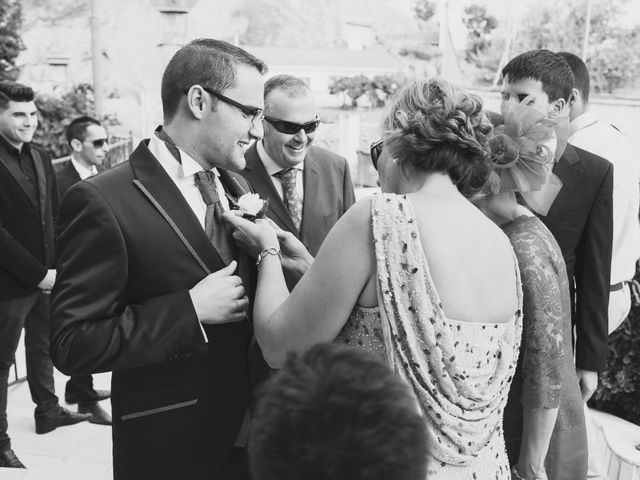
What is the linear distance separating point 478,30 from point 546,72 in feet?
120

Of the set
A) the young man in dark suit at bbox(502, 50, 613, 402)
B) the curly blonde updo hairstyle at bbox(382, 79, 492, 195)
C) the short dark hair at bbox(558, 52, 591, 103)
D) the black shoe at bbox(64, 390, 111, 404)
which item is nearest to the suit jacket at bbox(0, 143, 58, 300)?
the black shoe at bbox(64, 390, 111, 404)

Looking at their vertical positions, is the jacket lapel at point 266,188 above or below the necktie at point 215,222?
below

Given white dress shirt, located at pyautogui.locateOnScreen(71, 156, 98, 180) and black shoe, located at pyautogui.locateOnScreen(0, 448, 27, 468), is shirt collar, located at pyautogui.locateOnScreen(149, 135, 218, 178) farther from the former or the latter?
white dress shirt, located at pyautogui.locateOnScreen(71, 156, 98, 180)

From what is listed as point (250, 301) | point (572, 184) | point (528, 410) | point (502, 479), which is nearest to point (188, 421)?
point (250, 301)

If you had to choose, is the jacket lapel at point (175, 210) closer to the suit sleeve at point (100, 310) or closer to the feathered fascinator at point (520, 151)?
the suit sleeve at point (100, 310)

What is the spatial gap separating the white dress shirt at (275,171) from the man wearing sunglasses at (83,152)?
5.81ft

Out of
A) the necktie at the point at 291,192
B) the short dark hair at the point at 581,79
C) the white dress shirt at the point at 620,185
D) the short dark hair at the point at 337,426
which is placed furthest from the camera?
the necktie at the point at 291,192

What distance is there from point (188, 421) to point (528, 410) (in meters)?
1.02

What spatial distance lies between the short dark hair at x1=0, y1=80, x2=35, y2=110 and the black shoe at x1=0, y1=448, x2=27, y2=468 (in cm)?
219

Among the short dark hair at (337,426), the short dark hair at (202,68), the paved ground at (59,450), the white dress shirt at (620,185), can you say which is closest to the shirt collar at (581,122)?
the white dress shirt at (620,185)

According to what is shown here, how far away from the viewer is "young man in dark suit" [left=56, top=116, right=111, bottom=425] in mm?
4867

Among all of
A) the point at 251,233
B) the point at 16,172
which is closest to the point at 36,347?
the point at 16,172

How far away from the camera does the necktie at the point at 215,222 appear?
78.7 inches

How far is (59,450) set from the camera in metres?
4.36
